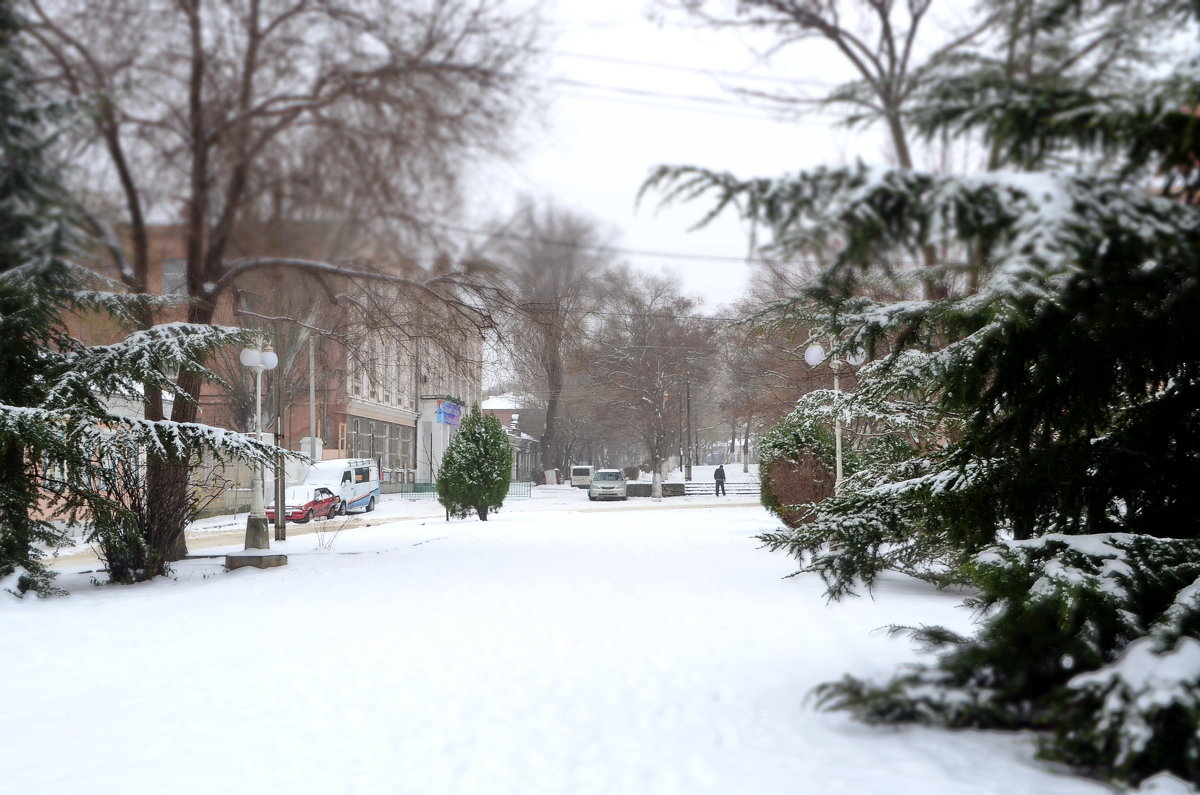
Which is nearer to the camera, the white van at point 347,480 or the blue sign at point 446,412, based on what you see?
the white van at point 347,480

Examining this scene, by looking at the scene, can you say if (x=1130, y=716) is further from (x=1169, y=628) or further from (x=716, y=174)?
(x=716, y=174)

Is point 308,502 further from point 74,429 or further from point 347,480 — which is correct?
point 74,429

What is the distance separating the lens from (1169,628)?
366 centimetres

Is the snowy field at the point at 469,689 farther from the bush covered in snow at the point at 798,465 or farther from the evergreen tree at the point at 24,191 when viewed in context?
the bush covered in snow at the point at 798,465

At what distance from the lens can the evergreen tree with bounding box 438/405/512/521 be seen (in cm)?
2444

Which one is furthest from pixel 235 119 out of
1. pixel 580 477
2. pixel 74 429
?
pixel 580 477

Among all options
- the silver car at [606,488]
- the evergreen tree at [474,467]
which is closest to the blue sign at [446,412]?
the silver car at [606,488]

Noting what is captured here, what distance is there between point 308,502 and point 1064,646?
2440 centimetres

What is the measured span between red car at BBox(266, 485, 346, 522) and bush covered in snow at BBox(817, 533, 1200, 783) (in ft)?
75.7

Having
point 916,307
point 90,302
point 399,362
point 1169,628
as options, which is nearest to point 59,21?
point 90,302

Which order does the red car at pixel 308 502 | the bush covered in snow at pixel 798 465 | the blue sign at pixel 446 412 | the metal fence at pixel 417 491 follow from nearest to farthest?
the bush covered in snow at pixel 798 465
the red car at pixel 308 502
the metal fence at pixel 417 491
the blue sign at pixel 446 412

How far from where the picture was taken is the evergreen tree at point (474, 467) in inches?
962

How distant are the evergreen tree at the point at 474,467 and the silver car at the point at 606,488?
15551mm

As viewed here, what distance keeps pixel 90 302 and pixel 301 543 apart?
14.0m
